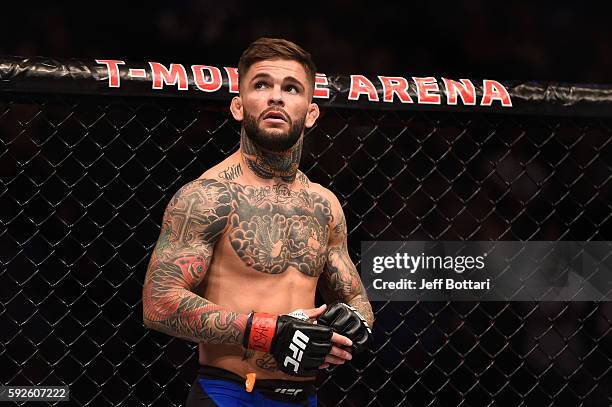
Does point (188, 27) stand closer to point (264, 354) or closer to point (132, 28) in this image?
point (132, 28)

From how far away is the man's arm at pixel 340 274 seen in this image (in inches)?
83.2

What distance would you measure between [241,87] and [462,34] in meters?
2.72

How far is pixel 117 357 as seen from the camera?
9.72 feet

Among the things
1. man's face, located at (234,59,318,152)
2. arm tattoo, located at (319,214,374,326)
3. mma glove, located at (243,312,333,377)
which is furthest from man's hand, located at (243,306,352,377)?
man's face, located at (234,59,318,152)

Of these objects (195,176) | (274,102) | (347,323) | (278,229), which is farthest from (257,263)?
(195,176)

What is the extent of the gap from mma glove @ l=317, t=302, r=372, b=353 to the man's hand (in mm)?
66

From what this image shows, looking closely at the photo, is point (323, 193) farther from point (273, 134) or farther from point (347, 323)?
point (347, 323)

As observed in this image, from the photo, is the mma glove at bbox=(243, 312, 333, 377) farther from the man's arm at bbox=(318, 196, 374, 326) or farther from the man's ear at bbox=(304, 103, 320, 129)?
the man's ear at bbox=(304, 103, 320, 129)

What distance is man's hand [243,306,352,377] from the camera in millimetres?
1723

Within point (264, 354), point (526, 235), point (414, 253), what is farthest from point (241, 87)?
point (526, 235)

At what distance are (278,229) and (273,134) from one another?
0.77ft

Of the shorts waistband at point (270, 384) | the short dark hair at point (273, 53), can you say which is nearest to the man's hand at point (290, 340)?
the shorts waistband at point (270, 384)

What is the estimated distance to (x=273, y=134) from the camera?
1.95 meters

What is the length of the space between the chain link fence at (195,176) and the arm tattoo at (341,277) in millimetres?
543
